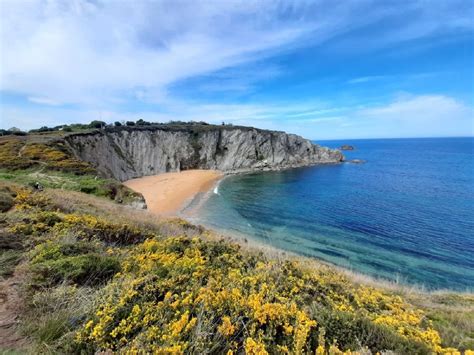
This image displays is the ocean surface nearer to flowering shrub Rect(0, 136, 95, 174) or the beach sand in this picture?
the beach sand

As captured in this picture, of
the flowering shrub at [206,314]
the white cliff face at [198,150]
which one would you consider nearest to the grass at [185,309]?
the flowering shrub at [206,314]

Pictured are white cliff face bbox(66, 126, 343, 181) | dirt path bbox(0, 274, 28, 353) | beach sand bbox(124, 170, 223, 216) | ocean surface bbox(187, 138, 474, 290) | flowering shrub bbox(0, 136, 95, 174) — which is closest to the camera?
dirt path bbox(0, 274, 28, 353)

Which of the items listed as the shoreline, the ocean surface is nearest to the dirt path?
the ocean surface

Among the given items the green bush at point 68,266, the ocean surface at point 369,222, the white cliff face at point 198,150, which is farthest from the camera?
the white cliff face at point 198,150

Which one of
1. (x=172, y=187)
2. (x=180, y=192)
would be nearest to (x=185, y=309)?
(x=180, y=192)

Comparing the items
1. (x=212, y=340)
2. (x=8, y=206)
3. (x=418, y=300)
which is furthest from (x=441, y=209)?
(x=8, y=206)

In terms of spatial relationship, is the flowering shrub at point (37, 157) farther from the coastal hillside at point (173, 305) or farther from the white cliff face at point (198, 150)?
the coastal hillside at point (173, 305)
